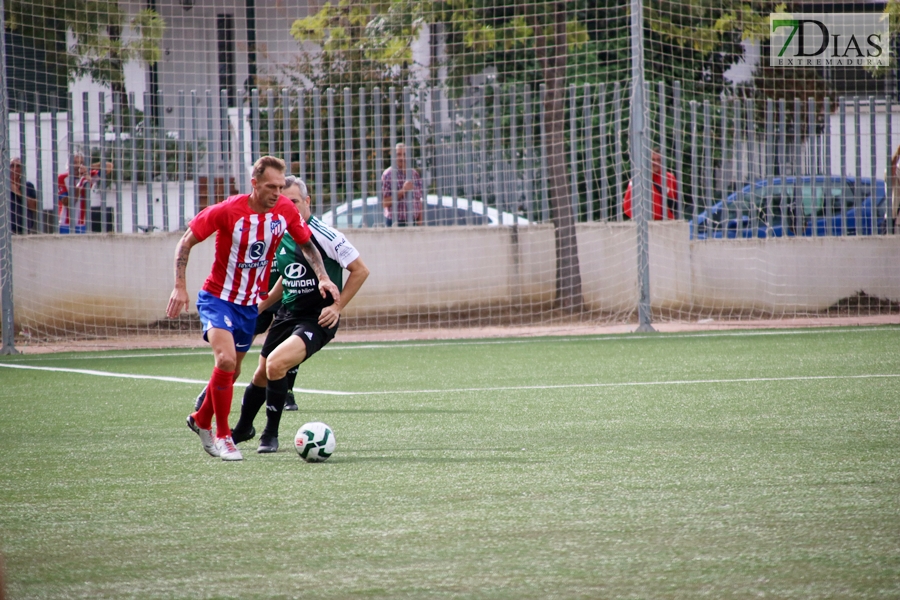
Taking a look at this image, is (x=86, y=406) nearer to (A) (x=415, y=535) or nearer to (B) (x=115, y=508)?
(B) (x=115, y=508)

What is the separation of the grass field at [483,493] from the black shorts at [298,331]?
544 mm

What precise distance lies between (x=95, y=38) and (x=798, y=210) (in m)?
10.9

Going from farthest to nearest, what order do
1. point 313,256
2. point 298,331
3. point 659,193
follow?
point 659,193
point 298,331
point 313,256

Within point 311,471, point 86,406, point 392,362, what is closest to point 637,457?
point 311,471

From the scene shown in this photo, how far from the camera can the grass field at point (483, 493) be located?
314 cm

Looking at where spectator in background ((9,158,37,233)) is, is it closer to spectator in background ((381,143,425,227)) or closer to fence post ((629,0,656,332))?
spectator in background ((381,143,425,227))

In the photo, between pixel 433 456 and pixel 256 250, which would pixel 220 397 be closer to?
pixel 256 250

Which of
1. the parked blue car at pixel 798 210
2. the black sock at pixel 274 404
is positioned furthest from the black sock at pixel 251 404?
the parked blue car at pixel 798 210

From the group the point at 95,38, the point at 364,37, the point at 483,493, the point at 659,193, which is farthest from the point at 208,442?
the point at 95,38

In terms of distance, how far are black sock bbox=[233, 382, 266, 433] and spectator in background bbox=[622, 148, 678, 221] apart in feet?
28.2

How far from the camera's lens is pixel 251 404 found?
604 cm

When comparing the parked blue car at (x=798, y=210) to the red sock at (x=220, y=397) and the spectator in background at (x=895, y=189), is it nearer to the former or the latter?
the spectator in background at (x=895, y=189)

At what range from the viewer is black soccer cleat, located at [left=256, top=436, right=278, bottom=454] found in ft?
18.7

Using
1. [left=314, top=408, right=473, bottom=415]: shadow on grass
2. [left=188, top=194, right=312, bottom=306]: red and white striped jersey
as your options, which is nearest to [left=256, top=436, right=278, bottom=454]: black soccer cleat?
[left=188, top=194, right=312, bottom=306]: red and white striped jersey
